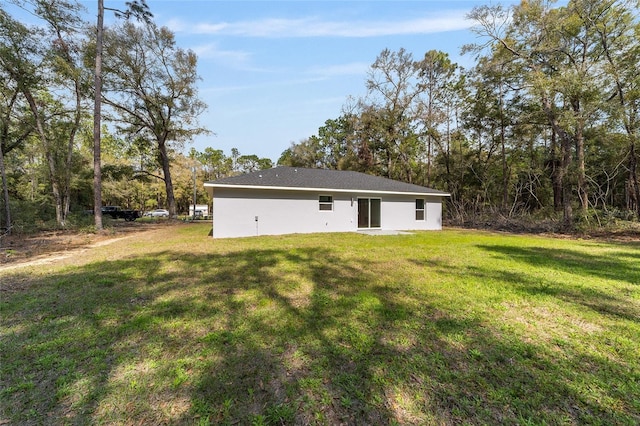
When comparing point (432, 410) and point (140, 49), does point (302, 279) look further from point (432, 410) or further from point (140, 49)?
point (140, 49)

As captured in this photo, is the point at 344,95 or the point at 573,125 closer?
the point at 573,125

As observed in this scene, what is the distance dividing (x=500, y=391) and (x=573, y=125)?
14739 millimetres

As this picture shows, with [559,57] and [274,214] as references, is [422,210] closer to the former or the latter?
[274,214]

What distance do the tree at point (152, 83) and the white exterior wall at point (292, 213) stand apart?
43.5 ft

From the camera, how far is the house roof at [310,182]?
10.5 m

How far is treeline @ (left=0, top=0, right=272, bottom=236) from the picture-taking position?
38.8ft

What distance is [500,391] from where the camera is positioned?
2002mm

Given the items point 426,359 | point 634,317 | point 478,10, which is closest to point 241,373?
point 426,359

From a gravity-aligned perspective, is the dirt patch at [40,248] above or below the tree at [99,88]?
below

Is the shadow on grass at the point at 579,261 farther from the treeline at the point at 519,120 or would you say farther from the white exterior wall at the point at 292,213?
the treeline at the point at 519,120

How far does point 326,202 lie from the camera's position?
480 inches

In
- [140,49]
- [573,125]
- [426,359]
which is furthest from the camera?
[140,49]

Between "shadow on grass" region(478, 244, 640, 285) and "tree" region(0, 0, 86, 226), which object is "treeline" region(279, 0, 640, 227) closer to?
"shadow on grass" region(478, 244, 640, 285)

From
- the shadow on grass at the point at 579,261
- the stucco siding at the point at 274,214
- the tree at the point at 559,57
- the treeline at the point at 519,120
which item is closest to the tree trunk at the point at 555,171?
the treeline at the point at 519,120
